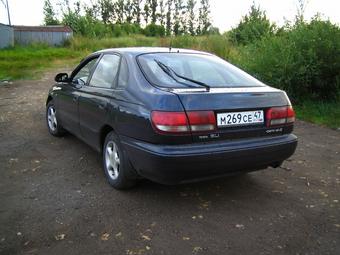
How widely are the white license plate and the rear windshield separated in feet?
1.47

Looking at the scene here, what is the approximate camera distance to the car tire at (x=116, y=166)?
4.04 m

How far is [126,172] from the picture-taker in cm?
405

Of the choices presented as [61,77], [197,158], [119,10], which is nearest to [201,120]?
[197,158]

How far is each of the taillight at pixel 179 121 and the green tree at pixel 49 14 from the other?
3777 centimetres

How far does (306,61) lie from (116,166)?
5.94m

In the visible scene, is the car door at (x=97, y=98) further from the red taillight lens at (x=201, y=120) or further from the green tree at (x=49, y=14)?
the green tree at (x=49, y=14)

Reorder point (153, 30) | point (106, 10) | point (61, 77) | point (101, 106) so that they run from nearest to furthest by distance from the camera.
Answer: point (101, 106)
point (61, 77)
point (153, 30)
point (106, 10)

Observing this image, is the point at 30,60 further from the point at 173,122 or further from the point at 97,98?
the point at 173,122

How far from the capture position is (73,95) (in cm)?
542

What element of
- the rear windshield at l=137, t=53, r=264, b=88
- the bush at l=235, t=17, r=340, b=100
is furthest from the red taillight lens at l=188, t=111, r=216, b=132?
the bush at l=235, t=17, r=340, b=100

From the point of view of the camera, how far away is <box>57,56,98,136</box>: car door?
A: 17.5 ft

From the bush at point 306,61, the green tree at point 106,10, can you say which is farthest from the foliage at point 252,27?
the green tree at point 106,10

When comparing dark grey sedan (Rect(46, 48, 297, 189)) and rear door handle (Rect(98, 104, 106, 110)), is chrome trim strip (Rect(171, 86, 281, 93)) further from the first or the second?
rear door handle (Rect(98, 104, 106, 110))

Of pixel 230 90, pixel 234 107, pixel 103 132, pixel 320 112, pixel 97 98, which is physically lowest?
pixel 320 112
